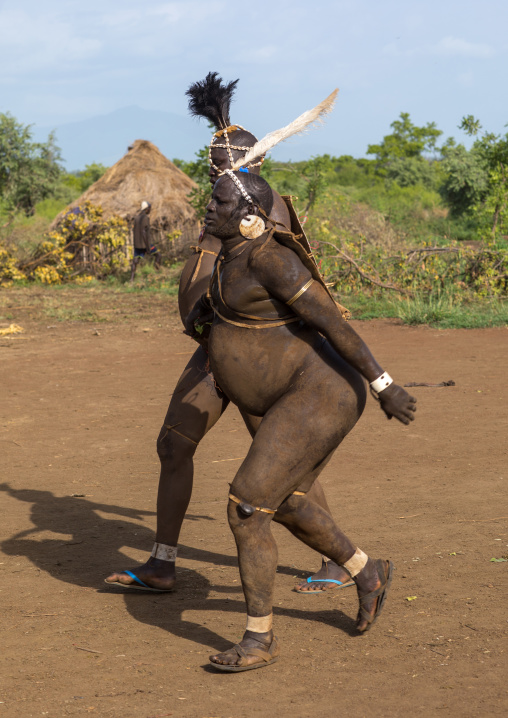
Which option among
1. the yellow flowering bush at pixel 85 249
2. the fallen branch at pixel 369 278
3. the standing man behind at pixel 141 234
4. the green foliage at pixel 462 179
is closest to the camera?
the fallen branch at pixel 369 278

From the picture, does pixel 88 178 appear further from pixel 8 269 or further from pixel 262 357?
pixel 262 357

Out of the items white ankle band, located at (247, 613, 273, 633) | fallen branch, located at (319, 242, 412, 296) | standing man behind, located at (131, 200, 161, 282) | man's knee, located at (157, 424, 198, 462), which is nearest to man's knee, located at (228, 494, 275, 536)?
white ankle band, located at (247, 613, 273, 633)

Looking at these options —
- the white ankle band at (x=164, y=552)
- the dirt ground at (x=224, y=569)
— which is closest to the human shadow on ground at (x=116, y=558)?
the dirt ground at (x=224, y=569)

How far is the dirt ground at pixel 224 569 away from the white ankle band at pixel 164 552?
175mm

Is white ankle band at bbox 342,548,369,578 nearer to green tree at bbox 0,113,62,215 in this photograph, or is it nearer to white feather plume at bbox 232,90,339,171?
white feather plume at bbox 232,90,339,171

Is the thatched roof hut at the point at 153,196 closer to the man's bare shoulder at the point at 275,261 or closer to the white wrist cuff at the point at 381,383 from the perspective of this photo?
the man's bare shoulder at the point at 275,261

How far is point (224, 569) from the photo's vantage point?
4184 millimetres

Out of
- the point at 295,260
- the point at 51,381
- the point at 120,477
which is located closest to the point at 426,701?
the point at 295,260

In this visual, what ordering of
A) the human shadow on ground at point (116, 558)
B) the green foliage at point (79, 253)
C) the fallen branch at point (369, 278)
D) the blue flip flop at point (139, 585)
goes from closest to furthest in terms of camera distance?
the human shadow on ground at point (116, 558) < the blue flip flop at point (139, 585) < the fallen branch at point (369, 278) < the green foliage at point (79, 253)

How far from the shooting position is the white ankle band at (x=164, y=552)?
154 inches

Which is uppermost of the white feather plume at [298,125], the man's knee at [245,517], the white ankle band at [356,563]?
the white feather plume at [298,125]

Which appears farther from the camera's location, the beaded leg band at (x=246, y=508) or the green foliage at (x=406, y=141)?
the green foliage at (x=406, y=141)

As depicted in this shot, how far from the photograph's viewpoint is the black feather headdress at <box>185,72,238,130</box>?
418 cm

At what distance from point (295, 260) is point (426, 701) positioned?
1.53 meters
